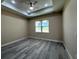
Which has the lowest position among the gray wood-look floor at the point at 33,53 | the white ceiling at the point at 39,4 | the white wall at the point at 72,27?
the gray wood-look floor at the point at 33,53

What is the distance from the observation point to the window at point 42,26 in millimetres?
5940

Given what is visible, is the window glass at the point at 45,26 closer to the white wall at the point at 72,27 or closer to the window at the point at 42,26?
the window at the point at 42,26

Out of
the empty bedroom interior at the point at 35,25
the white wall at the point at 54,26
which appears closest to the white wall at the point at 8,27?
the empty bedroom interior at the point at 35,25

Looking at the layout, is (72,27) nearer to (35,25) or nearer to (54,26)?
(54,26)

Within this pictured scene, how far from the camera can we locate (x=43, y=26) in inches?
244

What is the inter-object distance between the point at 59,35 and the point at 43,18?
2457mm

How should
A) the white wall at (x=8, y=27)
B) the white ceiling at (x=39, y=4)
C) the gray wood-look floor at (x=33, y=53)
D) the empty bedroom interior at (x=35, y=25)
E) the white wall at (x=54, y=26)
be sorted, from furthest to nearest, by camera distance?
the white wall at (x=54, y=26)
the white wall at (x=8, y=27)
the empty bedroom interior at (x=35, y=25)
the white ceiling at (x=39, y=4)
the gray wood-look floor at (x=33, y=53)

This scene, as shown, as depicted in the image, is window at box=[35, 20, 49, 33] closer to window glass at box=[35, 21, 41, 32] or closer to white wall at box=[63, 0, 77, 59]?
window glass at box=[35, 21, 41, 32]

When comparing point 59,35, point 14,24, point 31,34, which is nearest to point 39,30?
point 31,34

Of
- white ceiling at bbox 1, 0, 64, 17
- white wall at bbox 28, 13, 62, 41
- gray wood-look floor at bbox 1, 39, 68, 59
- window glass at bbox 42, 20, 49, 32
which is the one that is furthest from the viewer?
window glass at bbox 42, 20, 49, 32

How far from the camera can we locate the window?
5940 millimetres

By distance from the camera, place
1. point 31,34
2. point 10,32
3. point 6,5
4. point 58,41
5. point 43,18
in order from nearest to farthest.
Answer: point 6,5
point 10,32
point 58,41
point 43,18
point 31,34

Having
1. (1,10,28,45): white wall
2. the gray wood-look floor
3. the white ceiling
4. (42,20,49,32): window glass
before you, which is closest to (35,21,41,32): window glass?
(42,20,49,32): window glass

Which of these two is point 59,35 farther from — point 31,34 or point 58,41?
point 31,34
